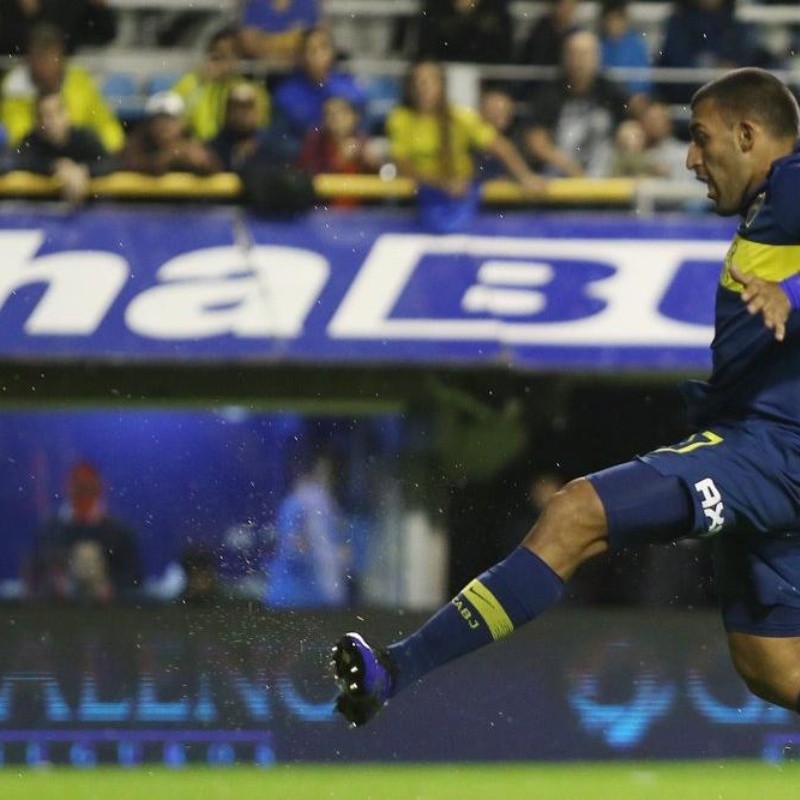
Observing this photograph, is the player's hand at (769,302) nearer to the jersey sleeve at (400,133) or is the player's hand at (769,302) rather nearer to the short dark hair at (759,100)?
the short dark hair at (759,100)

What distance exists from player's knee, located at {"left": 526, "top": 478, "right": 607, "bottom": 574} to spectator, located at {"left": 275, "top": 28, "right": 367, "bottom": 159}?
6311mm

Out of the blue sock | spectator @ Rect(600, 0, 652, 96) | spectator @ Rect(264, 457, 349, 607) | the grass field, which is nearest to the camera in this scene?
the blue sock

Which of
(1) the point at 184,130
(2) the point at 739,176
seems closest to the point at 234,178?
(1) the point at 184,130

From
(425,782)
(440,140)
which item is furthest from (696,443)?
(440,140)

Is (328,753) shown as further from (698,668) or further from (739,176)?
(739,176)

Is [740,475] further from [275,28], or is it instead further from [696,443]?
[275,28]

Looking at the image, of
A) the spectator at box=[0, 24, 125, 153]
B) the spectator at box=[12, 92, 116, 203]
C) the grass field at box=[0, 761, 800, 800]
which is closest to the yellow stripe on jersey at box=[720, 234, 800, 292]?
the grass field at box=[0, 761, 800, 800]

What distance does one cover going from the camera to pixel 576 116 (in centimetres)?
1094

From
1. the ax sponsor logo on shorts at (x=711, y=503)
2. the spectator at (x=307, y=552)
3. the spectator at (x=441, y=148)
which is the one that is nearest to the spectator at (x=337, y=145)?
the spectator at (x=441, y=148)

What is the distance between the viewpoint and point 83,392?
11.7 meters

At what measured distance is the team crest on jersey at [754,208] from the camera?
4.83 metres

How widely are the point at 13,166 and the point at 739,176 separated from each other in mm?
6415

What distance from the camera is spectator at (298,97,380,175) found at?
10719 millimetres

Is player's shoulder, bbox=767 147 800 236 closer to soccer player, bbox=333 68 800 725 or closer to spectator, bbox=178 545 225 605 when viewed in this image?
soccer player, bbox=333 68 800 725
